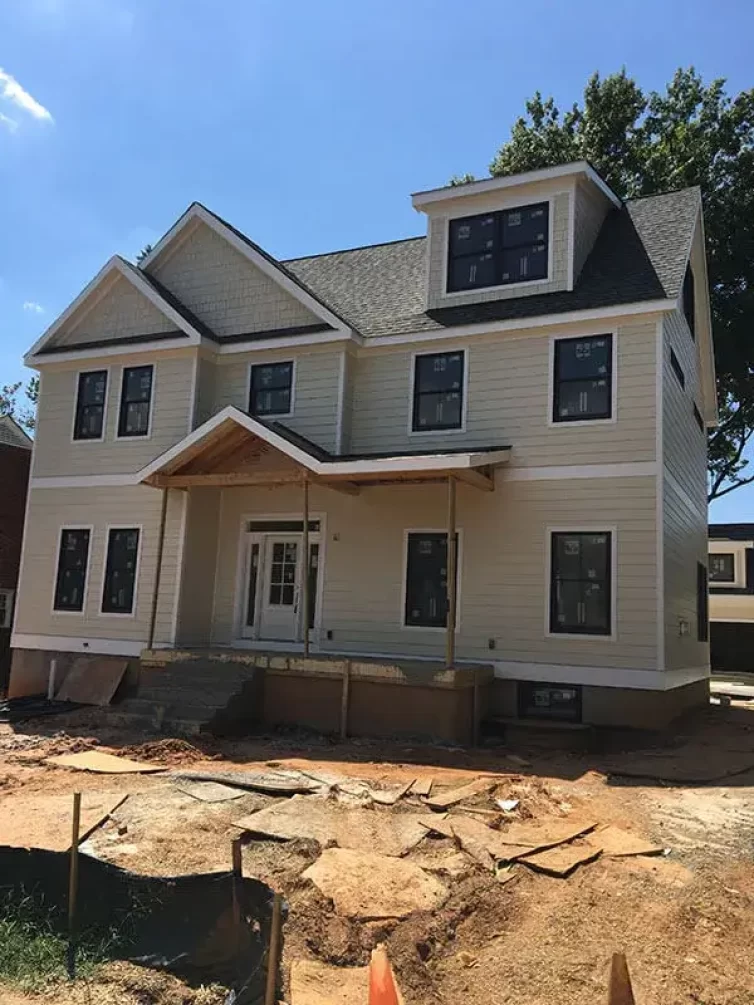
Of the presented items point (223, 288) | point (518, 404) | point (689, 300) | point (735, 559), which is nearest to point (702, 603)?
point (689, 300)

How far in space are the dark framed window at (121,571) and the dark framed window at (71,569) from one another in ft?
1.89

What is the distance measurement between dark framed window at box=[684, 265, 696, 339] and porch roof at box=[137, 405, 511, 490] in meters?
5.51

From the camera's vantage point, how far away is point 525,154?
28266 mm

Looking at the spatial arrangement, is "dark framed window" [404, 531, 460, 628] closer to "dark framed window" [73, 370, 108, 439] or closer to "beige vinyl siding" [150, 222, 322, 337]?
"beige vinyl siding" [150, 222, 322, 337]

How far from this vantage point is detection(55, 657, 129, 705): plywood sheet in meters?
14.4

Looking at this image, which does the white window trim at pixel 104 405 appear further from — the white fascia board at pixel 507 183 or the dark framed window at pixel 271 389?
the white fascia board at pixel 507 183

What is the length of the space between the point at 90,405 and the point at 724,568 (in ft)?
78.3

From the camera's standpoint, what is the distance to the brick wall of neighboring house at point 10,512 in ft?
67.9

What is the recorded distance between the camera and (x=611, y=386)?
12570mm

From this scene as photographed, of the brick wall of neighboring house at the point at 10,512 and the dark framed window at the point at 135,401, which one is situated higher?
the dark framed window at the point at 135,401

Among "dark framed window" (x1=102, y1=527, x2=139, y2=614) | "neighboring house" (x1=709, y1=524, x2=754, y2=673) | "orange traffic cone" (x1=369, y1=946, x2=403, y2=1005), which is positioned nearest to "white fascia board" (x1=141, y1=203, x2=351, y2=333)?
"dark framed window" (x1=102, y1=527, x2=139, y2=614)

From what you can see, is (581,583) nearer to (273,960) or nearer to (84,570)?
(273,960)

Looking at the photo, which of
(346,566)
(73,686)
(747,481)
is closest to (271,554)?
(346,566)

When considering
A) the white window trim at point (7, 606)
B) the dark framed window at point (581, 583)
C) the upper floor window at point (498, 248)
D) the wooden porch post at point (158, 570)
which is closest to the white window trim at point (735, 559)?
the upper floor window at point (498, 248)
